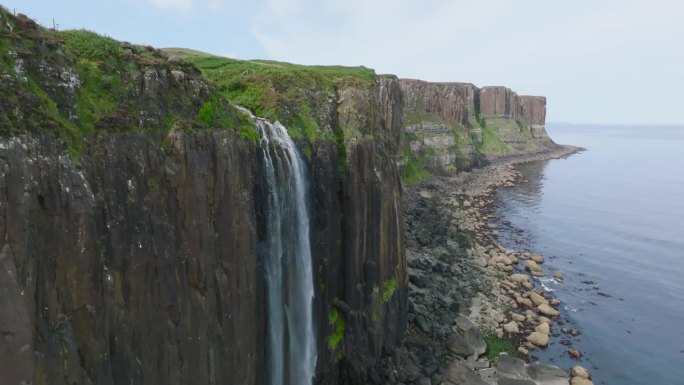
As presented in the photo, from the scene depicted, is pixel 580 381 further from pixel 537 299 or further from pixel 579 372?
pixel 537 299

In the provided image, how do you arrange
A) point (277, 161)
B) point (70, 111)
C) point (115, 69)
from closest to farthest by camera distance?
point (70, 111)
point (115, 69)
point (277, 161)

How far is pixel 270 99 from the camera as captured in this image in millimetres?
30141

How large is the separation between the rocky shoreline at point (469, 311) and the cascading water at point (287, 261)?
269 inches

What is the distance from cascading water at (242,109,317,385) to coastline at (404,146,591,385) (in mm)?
9673

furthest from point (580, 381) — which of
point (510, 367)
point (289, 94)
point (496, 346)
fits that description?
point (289, 94)

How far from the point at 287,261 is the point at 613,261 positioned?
181 ft

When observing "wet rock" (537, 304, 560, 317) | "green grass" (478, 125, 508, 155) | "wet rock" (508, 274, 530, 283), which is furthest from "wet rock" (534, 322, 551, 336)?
"green grass" (478, 125, 508, 155)

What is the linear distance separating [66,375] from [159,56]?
14.6 meters

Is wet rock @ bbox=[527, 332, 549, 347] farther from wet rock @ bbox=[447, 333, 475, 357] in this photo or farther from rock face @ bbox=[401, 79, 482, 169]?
rock face @ bbox=[401, 79, 482, 169]

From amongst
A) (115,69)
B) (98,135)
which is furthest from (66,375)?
(115,69)

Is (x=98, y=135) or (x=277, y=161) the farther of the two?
(x=277, y=161)

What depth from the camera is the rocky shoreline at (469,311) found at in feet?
110

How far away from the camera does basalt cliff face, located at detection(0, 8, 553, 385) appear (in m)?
14.0

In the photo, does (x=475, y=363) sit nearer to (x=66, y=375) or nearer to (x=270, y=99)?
(x=270, y=99)
